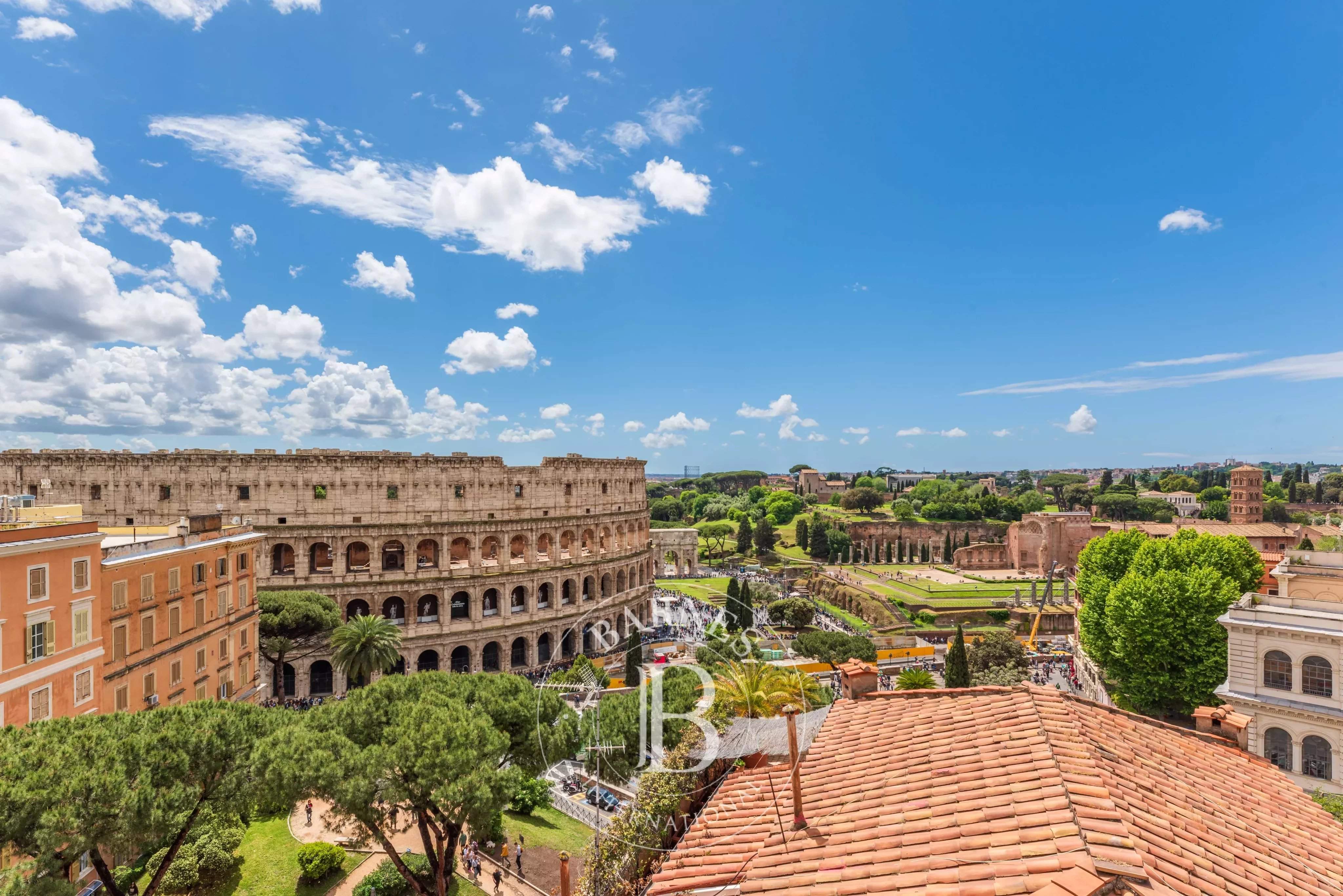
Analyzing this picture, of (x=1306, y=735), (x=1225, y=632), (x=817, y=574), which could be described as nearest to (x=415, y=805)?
(x=1306, y=735)

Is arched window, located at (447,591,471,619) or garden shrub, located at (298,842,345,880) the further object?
arched window, located at (447,591,471,619)

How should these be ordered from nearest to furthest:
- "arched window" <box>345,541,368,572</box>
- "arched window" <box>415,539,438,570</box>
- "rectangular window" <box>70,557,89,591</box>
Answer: "rectangular window" <box>70,557,89,591</box>, "arched window" <box>345,541,368,572</box>, "arched window" <box>415,539,438,570</box>

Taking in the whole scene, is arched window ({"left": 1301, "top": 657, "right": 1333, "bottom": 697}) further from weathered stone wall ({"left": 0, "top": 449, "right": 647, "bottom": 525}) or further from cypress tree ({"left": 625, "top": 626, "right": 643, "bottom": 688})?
weathered stone wall ({"left": 0, "top": 449, "right": 647, "bottom": 525})

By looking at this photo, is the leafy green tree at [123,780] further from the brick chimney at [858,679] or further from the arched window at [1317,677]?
the arched window at [1317,677]

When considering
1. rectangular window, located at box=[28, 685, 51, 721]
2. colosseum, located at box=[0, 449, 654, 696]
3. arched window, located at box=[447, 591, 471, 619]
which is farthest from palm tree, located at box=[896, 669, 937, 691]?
rectangular window, located at box=[28, 685, 51, 721]

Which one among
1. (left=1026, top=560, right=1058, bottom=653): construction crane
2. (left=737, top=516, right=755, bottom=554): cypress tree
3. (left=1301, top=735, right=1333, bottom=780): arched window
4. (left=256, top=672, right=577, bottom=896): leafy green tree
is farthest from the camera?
(left=737, top=516, right=755, bottom=554): cypress tree

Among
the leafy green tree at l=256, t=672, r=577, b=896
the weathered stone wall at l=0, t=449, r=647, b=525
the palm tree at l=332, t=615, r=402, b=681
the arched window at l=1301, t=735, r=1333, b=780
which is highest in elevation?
the weathered stone wall at l=0, t=449, r=647, b=525
